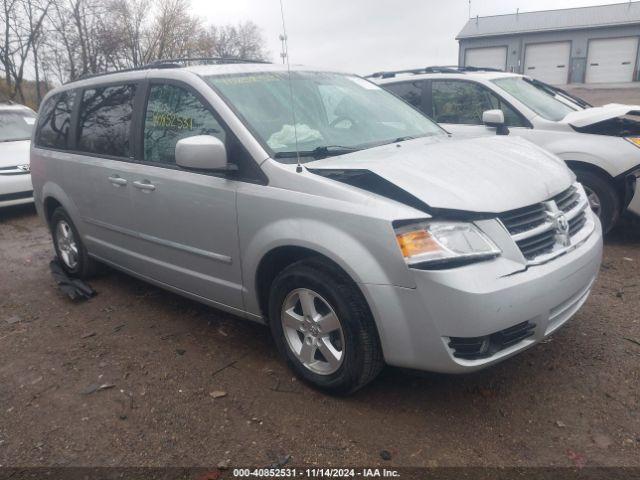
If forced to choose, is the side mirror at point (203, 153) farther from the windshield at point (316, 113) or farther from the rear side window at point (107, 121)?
the rear side window at point (107, 121)

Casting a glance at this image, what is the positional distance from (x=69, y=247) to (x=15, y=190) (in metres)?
3.77

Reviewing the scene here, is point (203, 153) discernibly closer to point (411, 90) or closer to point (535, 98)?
point (411, 90)

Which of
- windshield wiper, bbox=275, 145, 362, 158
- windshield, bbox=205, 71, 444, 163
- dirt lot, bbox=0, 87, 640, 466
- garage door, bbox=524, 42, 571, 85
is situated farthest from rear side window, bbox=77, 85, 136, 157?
garage door, bbox=524, 42, 571, 85

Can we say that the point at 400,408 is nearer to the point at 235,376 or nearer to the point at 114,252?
the point at 235,376

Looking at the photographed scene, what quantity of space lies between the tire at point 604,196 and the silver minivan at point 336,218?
2.19 metres

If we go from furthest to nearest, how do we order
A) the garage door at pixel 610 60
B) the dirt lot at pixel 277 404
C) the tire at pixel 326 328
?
1. the garage door at pixel 610 60
2. the tire at pixel 326 328
3. the dirt lot at pixel 277 404

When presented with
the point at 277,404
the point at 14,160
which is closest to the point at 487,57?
the point at 14,160

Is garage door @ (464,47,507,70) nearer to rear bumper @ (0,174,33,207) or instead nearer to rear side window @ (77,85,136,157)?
rear bumper @ (0,174,33,207)

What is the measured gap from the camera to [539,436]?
2.53m

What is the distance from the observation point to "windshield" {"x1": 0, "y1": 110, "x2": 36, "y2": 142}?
8.97m

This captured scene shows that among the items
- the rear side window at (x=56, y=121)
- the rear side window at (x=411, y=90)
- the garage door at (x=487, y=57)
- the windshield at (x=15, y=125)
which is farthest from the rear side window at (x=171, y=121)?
the garage door at (x=487, y=57)

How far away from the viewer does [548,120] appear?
5.53 metres

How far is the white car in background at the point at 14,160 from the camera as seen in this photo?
8047 millimetres

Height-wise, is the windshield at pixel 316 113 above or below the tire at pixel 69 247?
above
